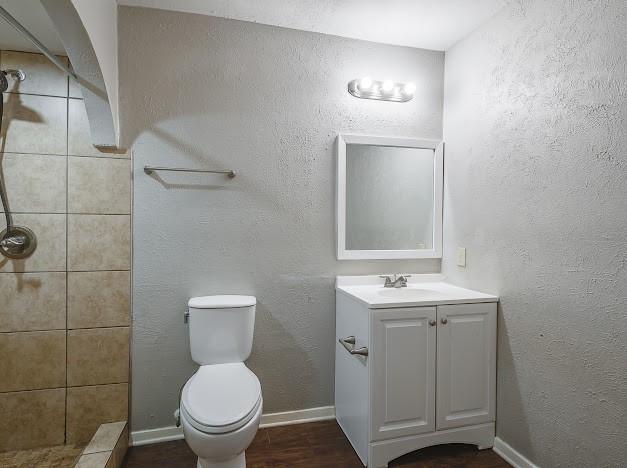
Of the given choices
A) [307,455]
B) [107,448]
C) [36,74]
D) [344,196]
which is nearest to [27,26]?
[36,74]

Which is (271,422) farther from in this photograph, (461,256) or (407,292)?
(461,256)

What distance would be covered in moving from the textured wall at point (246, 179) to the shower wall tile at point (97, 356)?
0.26ft

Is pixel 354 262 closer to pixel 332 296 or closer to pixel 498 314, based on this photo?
pixel 332 296

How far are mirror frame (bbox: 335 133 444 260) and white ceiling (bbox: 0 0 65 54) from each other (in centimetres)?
159

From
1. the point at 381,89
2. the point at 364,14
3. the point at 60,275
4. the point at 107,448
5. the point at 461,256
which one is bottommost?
the point at 107,448

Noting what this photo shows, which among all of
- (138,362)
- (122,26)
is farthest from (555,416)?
(122,26)

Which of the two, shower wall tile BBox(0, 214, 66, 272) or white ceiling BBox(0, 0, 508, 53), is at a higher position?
white ceiling BBox(0, 0, 508, 53)

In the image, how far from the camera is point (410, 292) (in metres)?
2.19

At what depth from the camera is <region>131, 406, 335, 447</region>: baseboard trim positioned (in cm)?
197

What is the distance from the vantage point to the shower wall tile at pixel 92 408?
6.33 ft

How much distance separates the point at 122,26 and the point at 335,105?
125 centimetres

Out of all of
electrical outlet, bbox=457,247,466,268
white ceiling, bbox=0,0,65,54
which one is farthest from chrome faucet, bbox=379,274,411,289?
white ceiling, bbox=0,0,65,54

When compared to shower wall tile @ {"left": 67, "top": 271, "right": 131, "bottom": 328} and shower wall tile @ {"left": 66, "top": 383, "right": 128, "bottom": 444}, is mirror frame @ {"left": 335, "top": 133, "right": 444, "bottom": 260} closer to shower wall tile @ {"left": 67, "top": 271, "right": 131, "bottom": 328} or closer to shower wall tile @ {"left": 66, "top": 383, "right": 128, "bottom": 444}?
shower wall tile @ {"left": 67, "top": 271, "right": 131, "bottom": 328}

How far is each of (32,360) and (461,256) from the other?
2.47m
